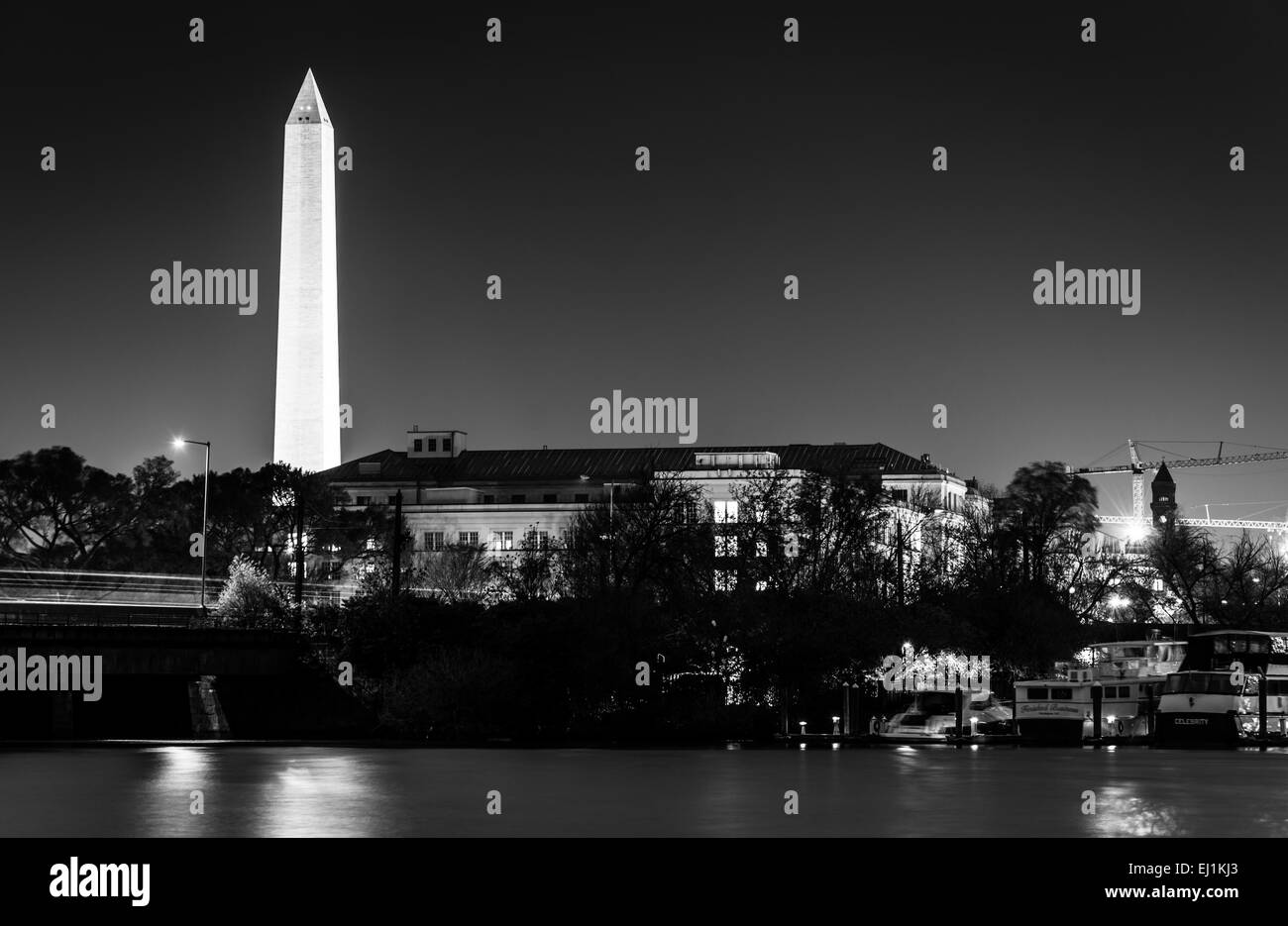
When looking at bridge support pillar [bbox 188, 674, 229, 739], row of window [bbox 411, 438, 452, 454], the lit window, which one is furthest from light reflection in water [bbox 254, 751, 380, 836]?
row of window [bbox 411, 438, 452, 454]

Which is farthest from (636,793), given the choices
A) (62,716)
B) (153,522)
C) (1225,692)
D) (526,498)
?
(526,498)

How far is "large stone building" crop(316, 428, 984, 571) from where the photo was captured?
535ft

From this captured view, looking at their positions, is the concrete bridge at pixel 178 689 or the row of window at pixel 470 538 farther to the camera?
the row of window at pixel 470 538

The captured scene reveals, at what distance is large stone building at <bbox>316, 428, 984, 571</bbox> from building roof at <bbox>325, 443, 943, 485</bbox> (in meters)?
0.10

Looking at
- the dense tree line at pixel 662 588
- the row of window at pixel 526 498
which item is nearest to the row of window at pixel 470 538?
the row of window at pixel 526 498

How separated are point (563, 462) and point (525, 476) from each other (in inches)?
160

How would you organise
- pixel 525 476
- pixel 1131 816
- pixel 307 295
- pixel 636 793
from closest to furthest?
pixel 1131 816, pixel 636 793, pixel 307 295, pixel 525 476

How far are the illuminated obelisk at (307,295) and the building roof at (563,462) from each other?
26.6 m

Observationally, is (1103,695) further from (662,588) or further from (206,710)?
(206,710)

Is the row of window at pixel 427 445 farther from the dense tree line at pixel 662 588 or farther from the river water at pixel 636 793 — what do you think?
the river water at pixel 636 793

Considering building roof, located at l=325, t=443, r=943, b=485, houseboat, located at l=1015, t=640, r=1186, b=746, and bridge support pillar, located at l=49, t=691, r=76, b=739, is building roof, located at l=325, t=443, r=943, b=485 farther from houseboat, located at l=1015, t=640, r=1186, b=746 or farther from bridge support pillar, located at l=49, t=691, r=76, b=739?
bridge support pillar, located at l=49, t=691, r=76, b=739

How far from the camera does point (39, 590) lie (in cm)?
10494

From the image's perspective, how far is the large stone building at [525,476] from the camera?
16312cm

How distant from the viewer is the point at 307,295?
138m
